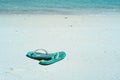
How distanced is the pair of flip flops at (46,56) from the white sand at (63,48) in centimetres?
12

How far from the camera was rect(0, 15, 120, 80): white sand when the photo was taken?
5.82 meters

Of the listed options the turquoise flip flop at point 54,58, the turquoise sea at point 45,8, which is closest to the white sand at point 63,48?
the turquoise flip flop at point 54,58

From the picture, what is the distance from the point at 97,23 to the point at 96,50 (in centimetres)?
464

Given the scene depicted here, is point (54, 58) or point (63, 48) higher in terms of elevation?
point (54, 58)

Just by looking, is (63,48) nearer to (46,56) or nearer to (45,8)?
(46,56)

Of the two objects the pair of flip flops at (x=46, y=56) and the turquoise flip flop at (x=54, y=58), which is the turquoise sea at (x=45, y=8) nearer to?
the pair of flip flops at (x=46, y=56)

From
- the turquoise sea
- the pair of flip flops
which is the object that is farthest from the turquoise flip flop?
the turquoise sea

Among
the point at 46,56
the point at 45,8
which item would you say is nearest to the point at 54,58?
the point at 46,56

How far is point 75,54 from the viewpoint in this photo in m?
7.27

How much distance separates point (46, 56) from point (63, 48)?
3.66 ft

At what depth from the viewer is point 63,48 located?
25.5 feet

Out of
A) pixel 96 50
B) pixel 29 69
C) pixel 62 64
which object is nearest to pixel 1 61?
pixel 29 69

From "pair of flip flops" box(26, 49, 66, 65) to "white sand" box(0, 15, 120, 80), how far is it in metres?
0.12

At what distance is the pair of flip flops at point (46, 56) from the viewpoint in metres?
6.42
